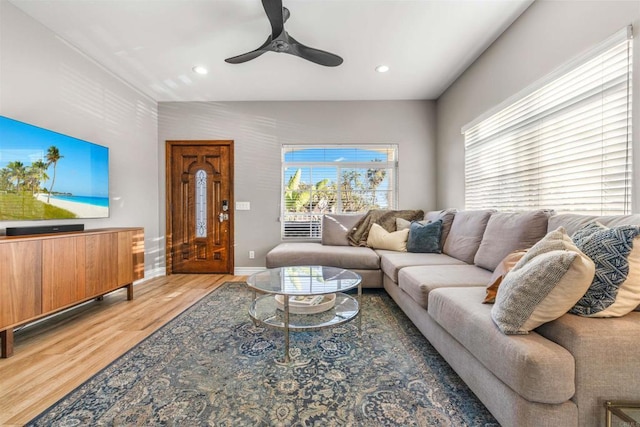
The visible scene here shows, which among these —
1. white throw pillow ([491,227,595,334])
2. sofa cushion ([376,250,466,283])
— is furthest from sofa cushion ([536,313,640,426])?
sofa cushion ([376,250,466,283])

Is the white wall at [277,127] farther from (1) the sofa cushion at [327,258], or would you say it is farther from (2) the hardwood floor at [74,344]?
(2) the hardwood floor at [74,344]

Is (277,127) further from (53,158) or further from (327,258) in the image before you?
(53,158)

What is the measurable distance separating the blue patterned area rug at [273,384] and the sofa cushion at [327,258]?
0.94m

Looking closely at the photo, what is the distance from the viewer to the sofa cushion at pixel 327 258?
10.0 feet

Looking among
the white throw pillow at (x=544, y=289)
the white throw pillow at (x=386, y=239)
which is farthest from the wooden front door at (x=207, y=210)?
the white throw pillow at (x=544, y=289)

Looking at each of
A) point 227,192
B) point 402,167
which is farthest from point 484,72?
point 227,192

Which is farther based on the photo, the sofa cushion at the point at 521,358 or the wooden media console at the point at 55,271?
the wooden media console at the point at 55,271

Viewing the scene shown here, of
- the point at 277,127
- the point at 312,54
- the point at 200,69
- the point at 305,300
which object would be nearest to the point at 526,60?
the point at 312,54

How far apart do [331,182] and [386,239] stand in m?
1.28

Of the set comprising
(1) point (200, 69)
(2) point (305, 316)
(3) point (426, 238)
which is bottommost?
(2) point (305, 316)

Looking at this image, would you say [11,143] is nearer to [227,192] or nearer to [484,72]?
Answer: [227,192]

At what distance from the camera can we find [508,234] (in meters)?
2.01

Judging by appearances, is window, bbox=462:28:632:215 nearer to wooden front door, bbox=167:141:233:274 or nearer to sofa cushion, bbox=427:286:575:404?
sofa cushion, bbox=427:286:575:404

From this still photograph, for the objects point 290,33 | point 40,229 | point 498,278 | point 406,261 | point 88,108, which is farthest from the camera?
point 88,108
